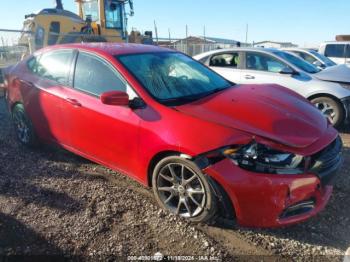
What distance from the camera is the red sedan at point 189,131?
276cm

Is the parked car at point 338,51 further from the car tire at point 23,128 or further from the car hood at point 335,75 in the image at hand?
the car tire at point 23,128

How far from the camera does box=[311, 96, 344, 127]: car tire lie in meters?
6.02

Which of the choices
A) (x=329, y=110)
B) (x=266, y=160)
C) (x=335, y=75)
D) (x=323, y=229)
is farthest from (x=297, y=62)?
(x=266, y=160)

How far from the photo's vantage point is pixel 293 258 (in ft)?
8.95

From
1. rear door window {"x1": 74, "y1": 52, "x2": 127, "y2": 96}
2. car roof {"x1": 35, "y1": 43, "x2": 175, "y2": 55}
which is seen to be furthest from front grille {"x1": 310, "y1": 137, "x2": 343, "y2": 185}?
car roof {"x1": 35, "y1": 43, "x2": 175, "y2": 55}

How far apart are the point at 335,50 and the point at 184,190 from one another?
1323 centimetres

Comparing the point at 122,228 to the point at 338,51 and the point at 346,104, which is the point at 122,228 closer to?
the point at 346,104

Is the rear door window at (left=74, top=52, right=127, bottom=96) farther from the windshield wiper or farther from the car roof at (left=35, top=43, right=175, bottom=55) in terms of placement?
the windshield wiper

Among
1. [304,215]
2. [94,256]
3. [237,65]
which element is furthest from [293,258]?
[237,65]

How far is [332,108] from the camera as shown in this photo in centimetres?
608

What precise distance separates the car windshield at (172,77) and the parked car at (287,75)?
2621mm

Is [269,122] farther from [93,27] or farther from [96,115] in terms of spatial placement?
[93,27]

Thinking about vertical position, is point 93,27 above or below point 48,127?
above

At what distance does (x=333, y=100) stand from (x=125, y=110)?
14.2 ft
